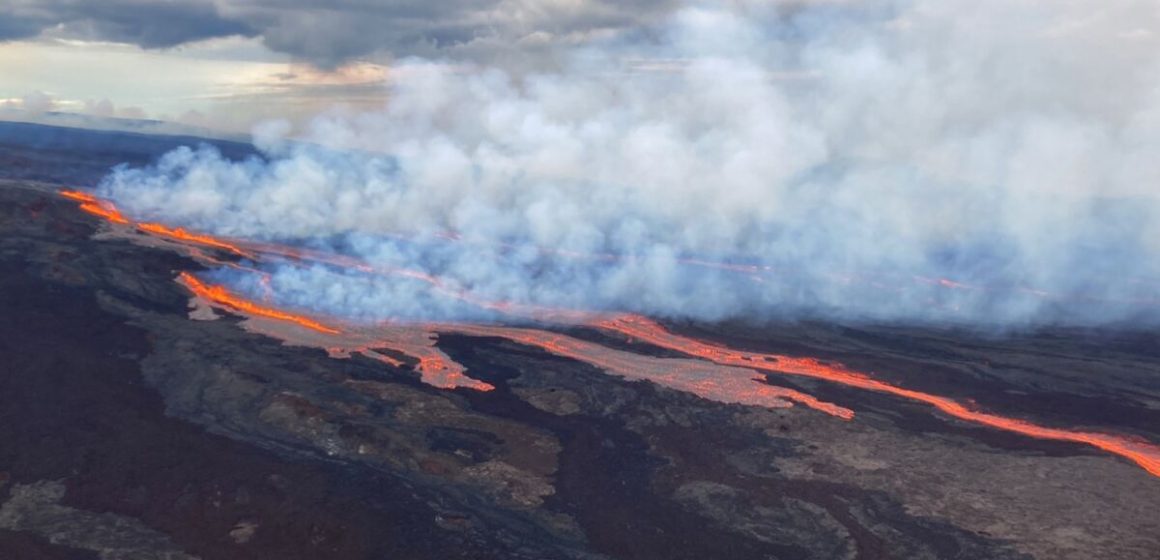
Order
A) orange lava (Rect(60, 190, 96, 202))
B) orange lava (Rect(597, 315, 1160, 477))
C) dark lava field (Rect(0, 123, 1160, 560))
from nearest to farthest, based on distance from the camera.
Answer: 1. dark lava field (Rect(0, 123, 1160, 560))
2. orange lava (Rect(597, 315, 1160, 477))
3. orange lava (Rect(60, 190, 96, 202))

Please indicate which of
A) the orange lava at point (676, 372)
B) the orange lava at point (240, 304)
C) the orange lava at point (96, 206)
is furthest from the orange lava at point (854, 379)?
the orange lava at point (96, 206)

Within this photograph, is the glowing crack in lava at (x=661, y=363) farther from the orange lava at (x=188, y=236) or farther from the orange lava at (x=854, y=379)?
the orange lava at (x=188, y=236)

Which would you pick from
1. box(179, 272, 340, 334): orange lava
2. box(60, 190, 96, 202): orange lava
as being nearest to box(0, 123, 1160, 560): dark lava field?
box(179, 272, 340, 334): orange lava

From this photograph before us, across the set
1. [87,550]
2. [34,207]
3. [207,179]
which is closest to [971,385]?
[87,550]

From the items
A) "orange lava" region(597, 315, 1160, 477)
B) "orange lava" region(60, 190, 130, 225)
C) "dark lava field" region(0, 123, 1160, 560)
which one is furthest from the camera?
"orange lava" region(60, 190, 130, 225)

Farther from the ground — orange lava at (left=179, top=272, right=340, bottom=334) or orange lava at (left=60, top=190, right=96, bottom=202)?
orange lava at (left=60, top=190, right=96, bottom=202)

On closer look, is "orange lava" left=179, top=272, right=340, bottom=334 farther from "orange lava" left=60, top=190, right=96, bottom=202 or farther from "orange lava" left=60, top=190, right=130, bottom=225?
"orange lava" left=60, top=190, right=96, bottom=202

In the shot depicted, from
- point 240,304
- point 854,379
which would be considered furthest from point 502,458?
point 240,304
